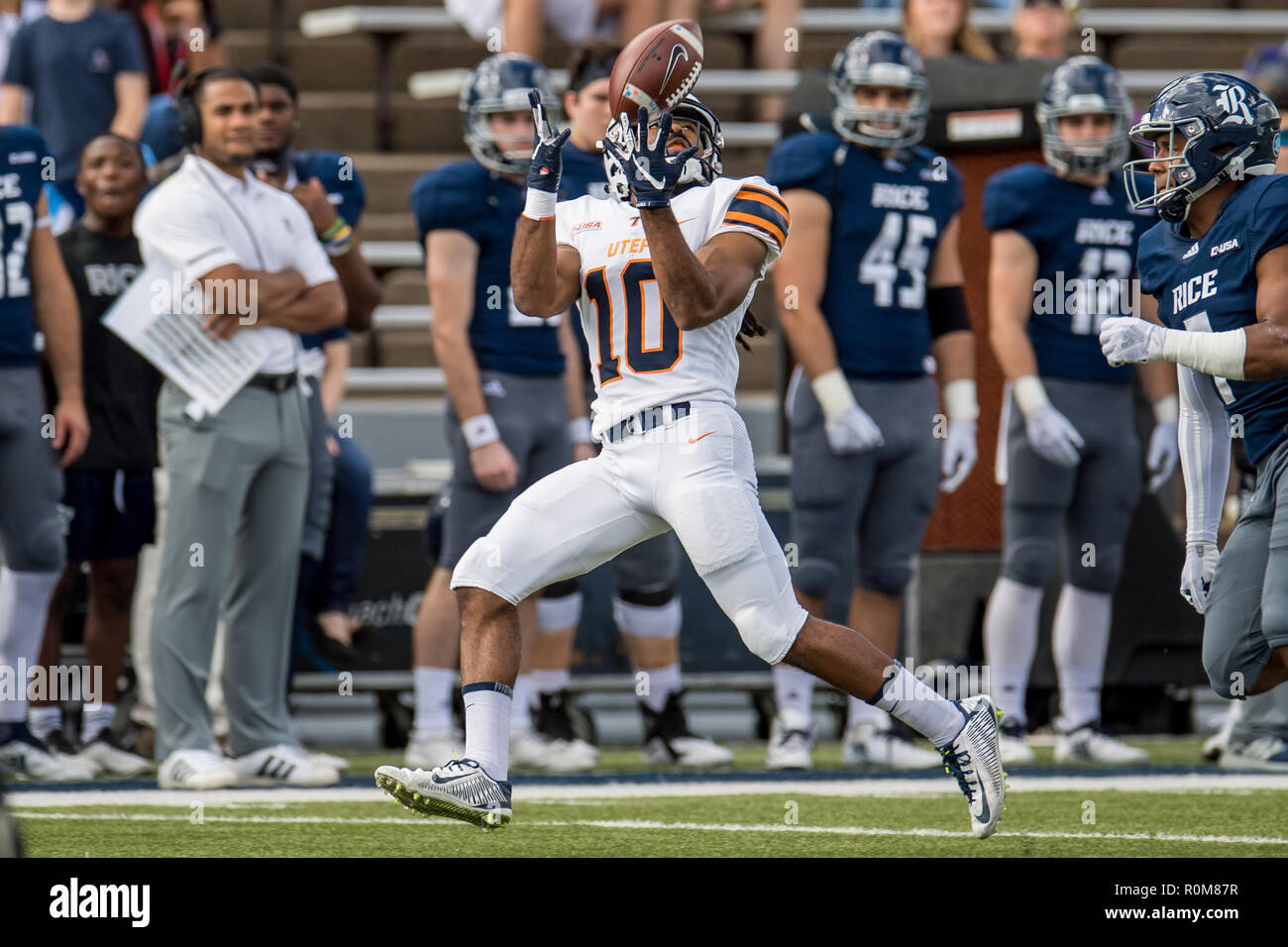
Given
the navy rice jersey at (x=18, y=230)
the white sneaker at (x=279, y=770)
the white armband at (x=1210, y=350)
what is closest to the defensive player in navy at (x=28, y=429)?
the navy rice jersey at (x=18, y=230)

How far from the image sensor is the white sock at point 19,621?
6047mm

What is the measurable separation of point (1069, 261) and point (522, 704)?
2330 mm

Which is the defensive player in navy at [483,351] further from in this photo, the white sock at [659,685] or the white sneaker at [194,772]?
the white sneaker at [194,772]

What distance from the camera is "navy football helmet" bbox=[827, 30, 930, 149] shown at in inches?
256

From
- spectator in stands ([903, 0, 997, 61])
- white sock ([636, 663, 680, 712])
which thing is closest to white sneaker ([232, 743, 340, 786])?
white sock ([636, 663, 680, 712])

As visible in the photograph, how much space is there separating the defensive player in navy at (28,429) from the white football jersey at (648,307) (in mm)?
2258

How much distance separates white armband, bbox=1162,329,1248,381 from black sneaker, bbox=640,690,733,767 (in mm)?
2726

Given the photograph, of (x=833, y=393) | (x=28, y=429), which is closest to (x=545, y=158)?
(x=833, y=393)

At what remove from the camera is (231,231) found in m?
5.78

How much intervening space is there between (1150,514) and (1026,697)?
2.72ft

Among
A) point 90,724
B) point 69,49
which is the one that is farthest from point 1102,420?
point 69,49

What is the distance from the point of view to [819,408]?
21.0ft

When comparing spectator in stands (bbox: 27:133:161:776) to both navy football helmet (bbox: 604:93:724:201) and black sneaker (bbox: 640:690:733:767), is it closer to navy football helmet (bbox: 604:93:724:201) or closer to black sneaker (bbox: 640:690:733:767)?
black sneaker (bbox: 640:690:733:767)

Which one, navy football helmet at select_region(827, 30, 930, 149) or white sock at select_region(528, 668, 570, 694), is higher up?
navy football helmet at select_region(827, 30, 930, 149)
